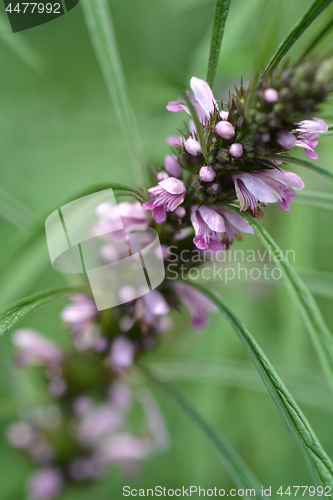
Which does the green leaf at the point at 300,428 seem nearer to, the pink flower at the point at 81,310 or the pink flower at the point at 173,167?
the pink flower at the point at 173,167

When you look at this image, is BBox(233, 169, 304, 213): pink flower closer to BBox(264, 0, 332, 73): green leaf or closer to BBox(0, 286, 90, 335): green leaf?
BBox(264, 0, 332, 73): green leaf

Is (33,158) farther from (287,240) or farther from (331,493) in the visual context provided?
(331,493)

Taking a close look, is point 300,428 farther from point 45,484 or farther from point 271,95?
point 45,484

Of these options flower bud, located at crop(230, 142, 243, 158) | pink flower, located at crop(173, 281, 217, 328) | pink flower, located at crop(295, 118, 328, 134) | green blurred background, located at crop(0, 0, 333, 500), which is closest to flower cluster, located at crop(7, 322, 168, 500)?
green blurred background, located at crop(0, 0, 333, 500)

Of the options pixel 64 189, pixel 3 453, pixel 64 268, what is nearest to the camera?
pixel 64 268

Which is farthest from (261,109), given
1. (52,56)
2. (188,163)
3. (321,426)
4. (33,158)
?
(52,56)

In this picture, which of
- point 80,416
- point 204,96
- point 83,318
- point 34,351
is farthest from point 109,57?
point 80,416
